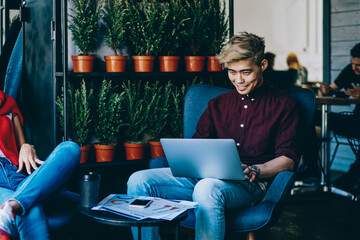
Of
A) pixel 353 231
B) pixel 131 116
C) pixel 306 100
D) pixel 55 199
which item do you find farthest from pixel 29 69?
pixel 353 231

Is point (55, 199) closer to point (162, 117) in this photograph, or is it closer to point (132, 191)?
point (132, 191)

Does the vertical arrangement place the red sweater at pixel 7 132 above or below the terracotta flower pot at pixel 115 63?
below

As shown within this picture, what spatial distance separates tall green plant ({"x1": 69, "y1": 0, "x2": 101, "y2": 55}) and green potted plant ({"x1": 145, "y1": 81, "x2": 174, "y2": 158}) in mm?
507

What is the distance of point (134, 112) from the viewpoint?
3189 mm

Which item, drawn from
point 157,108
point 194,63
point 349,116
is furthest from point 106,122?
point 349,116

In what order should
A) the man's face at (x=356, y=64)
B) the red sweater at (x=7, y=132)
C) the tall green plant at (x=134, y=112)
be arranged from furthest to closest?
the man's face at (x=356, y=64), the tall green plant at (x=134, y=112), the red sweater at (x=7, y=132)

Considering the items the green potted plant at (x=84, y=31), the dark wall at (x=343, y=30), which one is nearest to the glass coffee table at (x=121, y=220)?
the green potted plant at (x=84, y=31)

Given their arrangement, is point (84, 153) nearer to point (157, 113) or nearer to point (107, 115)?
point (107, 115)

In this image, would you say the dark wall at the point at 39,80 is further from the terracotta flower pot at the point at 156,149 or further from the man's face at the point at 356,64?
the man's face at the point at 356,64

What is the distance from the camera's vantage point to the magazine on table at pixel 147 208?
5.99ft

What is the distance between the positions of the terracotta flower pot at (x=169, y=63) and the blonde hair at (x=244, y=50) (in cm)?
68

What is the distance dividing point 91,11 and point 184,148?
131 cm

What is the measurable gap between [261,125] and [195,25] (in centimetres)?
109

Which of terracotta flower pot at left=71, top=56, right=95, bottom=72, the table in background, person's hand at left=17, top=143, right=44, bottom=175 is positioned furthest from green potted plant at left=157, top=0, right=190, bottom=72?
the table in background
